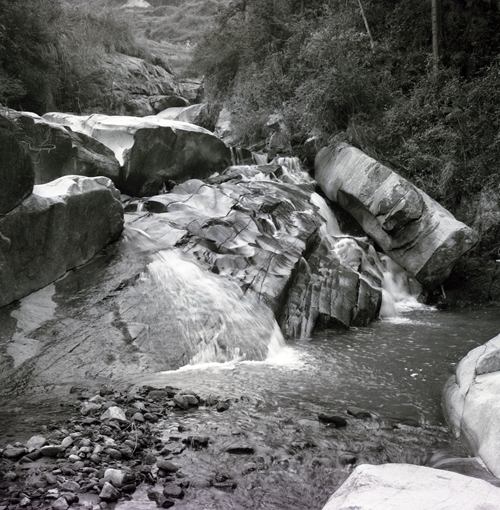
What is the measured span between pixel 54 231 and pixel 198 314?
237 centimetres

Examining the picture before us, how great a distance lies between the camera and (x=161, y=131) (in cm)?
1213

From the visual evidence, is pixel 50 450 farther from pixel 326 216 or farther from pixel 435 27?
pixel 435 27

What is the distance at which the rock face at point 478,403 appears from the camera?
4.57 m

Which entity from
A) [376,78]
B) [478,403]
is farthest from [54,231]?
[376,78]

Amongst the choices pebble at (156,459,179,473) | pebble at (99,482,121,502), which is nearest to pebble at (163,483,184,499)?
pebble at (156,459,179,473)

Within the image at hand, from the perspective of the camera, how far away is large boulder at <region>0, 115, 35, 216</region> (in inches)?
256

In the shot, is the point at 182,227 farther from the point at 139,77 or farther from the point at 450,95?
the point at 139,77

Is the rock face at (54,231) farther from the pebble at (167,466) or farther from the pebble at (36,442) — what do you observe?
the pebble at (167,466)

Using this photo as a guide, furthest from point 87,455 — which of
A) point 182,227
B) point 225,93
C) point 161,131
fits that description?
point 225,93

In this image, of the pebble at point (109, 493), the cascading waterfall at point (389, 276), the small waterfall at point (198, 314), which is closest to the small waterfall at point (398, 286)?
the cascading waterfall at point (389, 276)

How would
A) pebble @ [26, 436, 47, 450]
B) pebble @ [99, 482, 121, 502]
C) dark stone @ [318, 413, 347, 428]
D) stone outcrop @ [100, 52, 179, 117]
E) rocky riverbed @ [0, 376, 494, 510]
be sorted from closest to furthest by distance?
1. pebble @ [99, 482, 121, 502]
2. rocky riverbed @ [0, 376, 494, 510]
3. pebble @ [26, 436, 47, 450]
4. dark stone @ [318, 413, 347, 428]
5. stone outcrop @ [100, 52, 179, 117]

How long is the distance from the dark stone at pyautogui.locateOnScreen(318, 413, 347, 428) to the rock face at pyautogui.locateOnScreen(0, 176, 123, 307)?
14.2 ft

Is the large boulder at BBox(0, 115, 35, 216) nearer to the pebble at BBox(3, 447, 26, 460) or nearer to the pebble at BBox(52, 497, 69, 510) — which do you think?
the pebble at BBox(3, 447, 26, 460)

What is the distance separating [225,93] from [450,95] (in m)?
8.61
